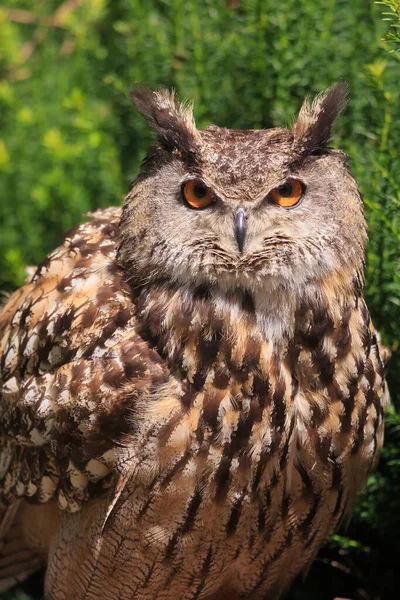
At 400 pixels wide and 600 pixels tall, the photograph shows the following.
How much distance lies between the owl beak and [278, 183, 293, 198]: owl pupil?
81 mm

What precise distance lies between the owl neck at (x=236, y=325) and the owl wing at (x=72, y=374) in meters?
0.06

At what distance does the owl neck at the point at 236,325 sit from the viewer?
161 cm

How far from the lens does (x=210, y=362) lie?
1.62 metres

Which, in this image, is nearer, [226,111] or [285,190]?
[285,190]

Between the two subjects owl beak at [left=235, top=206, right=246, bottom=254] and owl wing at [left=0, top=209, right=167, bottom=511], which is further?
owl wing at [left=0, top=209, right=167, bottom=511]

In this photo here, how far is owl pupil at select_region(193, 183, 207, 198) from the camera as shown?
155 cm

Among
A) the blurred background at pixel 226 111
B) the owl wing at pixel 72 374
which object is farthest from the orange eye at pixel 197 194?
the blurred background at pixel 226 111

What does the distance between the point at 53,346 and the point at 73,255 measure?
22 centimetres

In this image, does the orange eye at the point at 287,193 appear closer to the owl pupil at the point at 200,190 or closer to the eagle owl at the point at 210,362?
the eagle owl at the point at 210,362

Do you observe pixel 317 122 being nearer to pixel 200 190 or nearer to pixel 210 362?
pixel 200 190

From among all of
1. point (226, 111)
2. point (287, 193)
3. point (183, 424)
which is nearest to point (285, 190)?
point (287, 193)

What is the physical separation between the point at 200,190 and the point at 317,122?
253 millimetres

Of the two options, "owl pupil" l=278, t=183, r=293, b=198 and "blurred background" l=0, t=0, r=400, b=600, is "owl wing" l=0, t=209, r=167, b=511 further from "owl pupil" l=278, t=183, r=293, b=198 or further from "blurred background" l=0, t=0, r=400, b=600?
"blurred background" l=0, t=0, r=400, b=600

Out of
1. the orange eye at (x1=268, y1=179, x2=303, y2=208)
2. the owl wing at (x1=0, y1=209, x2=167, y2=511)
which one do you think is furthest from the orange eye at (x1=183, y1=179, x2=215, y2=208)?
the owl wing at (x1=0, y1=209, x2=167, y2=511)
